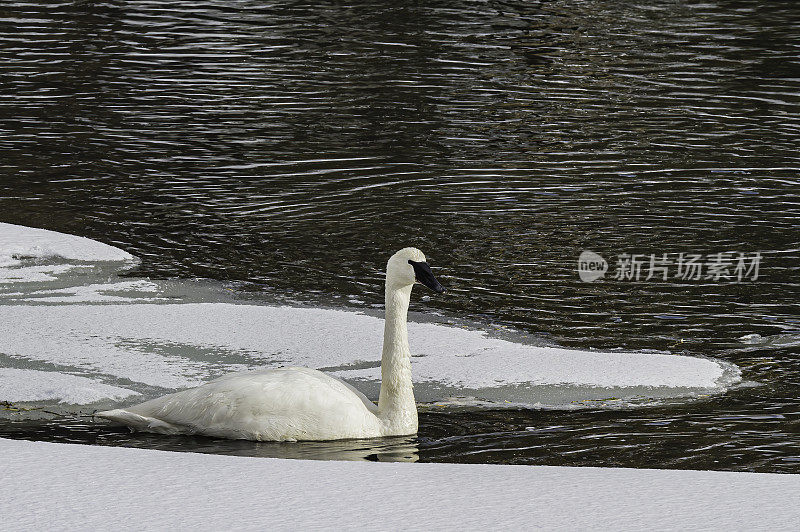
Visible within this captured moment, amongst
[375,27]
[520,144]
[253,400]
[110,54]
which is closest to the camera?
[253,400]

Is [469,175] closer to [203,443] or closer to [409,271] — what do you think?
[409,271]

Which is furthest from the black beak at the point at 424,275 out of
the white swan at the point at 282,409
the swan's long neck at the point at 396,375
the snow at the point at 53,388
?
the snow at the point at 53,388

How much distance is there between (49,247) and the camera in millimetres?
10555

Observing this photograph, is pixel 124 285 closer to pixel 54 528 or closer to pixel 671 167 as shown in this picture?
pixel 54 528

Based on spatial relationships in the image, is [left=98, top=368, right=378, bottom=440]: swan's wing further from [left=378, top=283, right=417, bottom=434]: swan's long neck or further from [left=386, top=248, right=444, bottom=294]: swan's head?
[left=386, top=248, right=444, bottom=294]: swan's head

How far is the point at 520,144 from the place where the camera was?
15.4 meters

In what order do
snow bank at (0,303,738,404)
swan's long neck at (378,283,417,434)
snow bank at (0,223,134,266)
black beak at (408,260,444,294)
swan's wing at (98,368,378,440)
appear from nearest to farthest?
swan's wing at (98,368,378,440)
swan's long neck at (378,283,417,434)
black beak at (408,260,444,294)
snow bank at (0,303,738,404)
snow bank at (0,223,134,266)

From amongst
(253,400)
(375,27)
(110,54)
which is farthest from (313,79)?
(253,400)

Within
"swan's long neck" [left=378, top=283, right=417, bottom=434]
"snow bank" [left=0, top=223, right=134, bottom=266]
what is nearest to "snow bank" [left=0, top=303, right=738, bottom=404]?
"swan's long neck" [left=378, top=283, right=417, bottom=434]

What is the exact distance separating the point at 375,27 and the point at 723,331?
1741 centimetres

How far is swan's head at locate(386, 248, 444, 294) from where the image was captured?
710 cm

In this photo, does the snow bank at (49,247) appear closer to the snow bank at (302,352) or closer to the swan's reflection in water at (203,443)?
the snow bank at (302,352)

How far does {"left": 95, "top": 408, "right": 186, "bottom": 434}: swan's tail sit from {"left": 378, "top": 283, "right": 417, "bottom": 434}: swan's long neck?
3.36 ft

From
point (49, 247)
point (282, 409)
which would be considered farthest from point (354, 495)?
point (49, 247)
